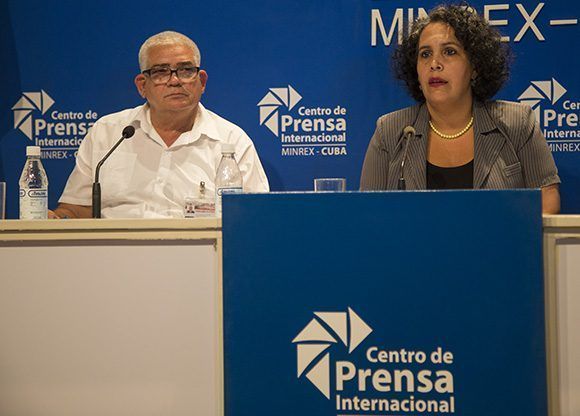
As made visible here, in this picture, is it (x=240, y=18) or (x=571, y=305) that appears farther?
(x=240, y=18)

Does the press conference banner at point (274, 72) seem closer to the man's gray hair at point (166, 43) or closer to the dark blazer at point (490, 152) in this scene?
the man's gray hair at point (166, 43)

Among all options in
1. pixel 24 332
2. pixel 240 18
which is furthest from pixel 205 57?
pixel 24 332

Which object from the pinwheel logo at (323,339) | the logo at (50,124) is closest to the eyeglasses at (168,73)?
the logo at (50,124)

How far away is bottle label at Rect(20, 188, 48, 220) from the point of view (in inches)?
80.7

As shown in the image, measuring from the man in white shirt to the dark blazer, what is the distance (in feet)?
2.07

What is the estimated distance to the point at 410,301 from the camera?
63.6 inches

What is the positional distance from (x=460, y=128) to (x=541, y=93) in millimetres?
728

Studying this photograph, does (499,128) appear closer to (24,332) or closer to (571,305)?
(571,305)

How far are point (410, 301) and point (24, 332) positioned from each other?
0.94 m

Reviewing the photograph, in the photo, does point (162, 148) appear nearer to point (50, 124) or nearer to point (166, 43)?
point (166, 43)

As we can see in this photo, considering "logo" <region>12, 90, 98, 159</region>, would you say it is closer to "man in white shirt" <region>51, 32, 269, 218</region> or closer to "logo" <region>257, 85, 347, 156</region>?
"man in white shirt" <region>51, 32, 269, 218</region>

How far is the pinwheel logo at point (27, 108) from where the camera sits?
11.7ft

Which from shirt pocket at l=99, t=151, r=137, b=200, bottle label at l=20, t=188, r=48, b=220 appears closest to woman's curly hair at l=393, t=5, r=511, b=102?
shirt pocket at l=99, t=151, r=137, b=200

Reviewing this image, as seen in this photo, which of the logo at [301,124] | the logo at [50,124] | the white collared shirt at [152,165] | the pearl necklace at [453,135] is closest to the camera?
the pearl necklace at [453,135]
